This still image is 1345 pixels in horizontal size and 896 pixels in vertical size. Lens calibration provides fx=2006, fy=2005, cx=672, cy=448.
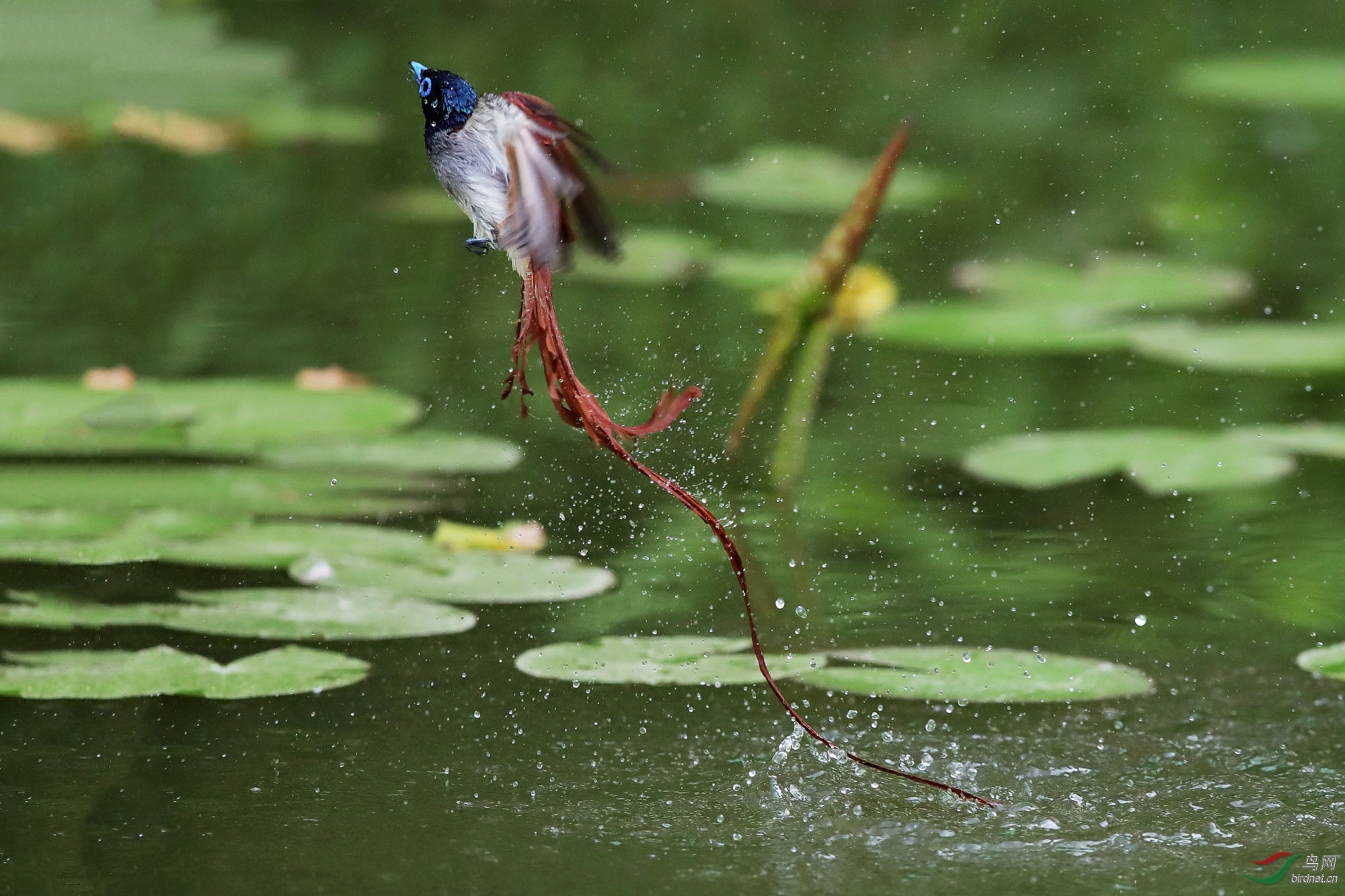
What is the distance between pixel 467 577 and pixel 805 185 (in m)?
3.20


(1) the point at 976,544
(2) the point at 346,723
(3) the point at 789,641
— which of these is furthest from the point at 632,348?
(2) the point at 346,723

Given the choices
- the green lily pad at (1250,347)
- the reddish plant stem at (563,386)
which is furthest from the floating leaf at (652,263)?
the reddish plant stem at (563,386)

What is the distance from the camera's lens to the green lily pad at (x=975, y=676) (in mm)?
2736

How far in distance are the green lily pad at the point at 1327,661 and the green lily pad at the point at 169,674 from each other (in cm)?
133

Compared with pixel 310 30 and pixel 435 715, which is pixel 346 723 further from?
pixel 310 30

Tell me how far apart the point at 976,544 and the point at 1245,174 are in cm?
367

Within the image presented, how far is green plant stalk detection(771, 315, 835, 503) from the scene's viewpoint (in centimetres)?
382

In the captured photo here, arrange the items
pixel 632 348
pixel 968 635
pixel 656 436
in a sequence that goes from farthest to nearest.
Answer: pixel 632 348, pixel 656 436, pixel 968 635

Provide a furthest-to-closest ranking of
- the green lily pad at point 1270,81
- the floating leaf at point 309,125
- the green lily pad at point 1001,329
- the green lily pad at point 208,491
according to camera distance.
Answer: the green lily pad at point 1270,81 → the floating leaf at point 309,125 → the green lily pad at point 1001,329 → the green lily pad at point 208,491

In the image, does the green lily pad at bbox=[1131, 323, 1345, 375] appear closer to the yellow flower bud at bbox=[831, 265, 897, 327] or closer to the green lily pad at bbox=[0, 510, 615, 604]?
the yellow flower bud at bbox=[831, 265, 897, 327]

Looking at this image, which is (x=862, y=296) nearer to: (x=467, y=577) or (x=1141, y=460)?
(x=1141, y=460)

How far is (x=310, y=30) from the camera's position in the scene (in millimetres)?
8828

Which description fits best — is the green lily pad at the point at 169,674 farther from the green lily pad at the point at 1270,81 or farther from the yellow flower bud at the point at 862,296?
the green lily pad at the point at 1270,81

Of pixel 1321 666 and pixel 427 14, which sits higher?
pixel 427 14
